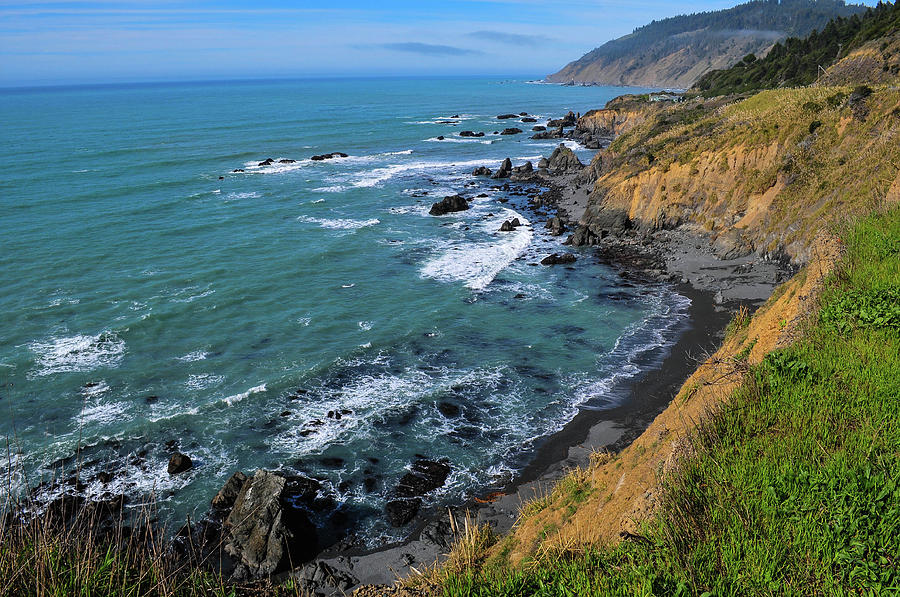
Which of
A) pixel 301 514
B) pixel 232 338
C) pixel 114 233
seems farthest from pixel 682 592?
pixel 114 233

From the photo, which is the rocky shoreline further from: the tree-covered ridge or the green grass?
the tree-covered ridge

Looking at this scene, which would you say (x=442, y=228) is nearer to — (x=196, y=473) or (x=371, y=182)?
(x=371, y=182)

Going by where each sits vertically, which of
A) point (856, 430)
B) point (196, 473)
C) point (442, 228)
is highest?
point (856, 430)

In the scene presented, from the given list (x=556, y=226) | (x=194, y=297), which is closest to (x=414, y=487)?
(x=194, y=297)

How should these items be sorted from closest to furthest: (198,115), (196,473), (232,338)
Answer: (196,473) → (232,338) → (198,115)

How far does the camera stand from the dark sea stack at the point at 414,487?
16.7m

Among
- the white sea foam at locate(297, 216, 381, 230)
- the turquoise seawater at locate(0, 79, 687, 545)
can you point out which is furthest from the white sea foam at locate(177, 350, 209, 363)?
the white sea foam at locate(297, 216, 381, 230)

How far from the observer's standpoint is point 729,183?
36750 millimetres

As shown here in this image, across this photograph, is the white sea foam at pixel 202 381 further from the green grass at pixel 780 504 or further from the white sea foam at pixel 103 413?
the green grass at pixel 780 504

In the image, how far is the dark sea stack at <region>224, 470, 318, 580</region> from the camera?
1493 centimetres

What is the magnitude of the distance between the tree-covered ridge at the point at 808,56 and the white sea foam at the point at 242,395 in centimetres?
7236

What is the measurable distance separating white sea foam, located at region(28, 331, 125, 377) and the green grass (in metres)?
25.2

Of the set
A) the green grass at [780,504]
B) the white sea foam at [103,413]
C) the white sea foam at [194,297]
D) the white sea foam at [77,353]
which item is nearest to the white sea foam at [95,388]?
the white sea foam at [103,413]

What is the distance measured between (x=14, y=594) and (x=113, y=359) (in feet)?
77.8
